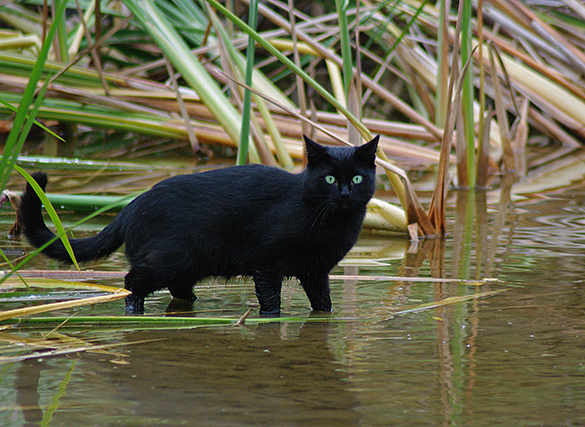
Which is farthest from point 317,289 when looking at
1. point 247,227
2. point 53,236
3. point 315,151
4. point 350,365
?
point 53,236

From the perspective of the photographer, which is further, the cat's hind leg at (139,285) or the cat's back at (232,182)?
the cat's back at (232,182)

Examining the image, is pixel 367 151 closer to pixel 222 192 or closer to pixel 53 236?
pixel 222 192

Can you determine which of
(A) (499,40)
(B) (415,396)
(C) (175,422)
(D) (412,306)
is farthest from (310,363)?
(A) (499,40)

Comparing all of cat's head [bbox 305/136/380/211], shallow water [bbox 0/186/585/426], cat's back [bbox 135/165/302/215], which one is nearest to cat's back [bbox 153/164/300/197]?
cat's back [bbox 135/165/302/215]

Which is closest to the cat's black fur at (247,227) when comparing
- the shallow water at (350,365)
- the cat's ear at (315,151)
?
the cat's ear at (315,151)

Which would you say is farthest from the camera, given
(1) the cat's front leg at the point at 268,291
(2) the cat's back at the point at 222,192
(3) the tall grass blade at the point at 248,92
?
(3) the tall grass blade at the point at 248,92

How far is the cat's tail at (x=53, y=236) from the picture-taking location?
225cm

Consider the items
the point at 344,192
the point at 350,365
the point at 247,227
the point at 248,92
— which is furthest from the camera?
the point at 248,92

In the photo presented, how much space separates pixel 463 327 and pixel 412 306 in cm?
23

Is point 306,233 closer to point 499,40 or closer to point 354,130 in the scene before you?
point 354,130

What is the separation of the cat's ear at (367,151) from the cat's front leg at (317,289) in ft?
1.26

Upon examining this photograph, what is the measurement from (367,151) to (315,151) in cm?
16

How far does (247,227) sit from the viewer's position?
2.29 metres

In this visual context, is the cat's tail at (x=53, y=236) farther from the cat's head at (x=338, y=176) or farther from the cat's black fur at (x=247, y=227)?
the cat's head at (x=338, y=176)
